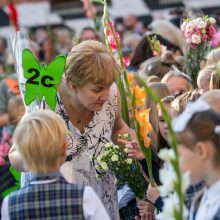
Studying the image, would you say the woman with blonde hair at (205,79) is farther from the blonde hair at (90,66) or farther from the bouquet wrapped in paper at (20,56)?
the bouquet wrapped in paper at (20,56)

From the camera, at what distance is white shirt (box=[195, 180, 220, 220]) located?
365 cm

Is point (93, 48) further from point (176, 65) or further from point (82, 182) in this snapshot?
point (176, 65)

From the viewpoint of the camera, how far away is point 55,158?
13.1 ft

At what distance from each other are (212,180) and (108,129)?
5.33ft

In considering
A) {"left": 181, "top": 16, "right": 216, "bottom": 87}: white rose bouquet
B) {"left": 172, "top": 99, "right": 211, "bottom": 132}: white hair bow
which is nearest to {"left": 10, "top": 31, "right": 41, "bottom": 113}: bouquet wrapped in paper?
{"left": 172, "top": 99, "right": 211, "bottom": 132}: white hair bow

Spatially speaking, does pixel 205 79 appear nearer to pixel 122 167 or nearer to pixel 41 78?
pixel 122 167

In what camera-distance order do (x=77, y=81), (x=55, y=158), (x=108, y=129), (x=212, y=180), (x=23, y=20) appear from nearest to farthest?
(x=212, y=180)
(x=55, y=158)
(x=77, y=81)
(x=108, y=129)
(x=23, y=20)

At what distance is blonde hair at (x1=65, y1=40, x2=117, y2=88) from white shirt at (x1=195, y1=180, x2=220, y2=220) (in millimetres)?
1295

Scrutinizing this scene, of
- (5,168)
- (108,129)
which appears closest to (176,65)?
(5,168)

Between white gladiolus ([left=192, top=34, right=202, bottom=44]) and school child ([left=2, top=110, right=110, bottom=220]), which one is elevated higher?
white gladiolus ([left=192, top=34, right=202, bottom=44])

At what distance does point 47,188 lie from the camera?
158 inches

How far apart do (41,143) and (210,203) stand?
780mm

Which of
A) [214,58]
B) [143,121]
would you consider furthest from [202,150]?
[214,58]

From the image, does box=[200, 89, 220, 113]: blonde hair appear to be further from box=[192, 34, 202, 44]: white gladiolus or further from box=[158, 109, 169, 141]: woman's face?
box=[192, 34, 202, 44]: white gladiolus
